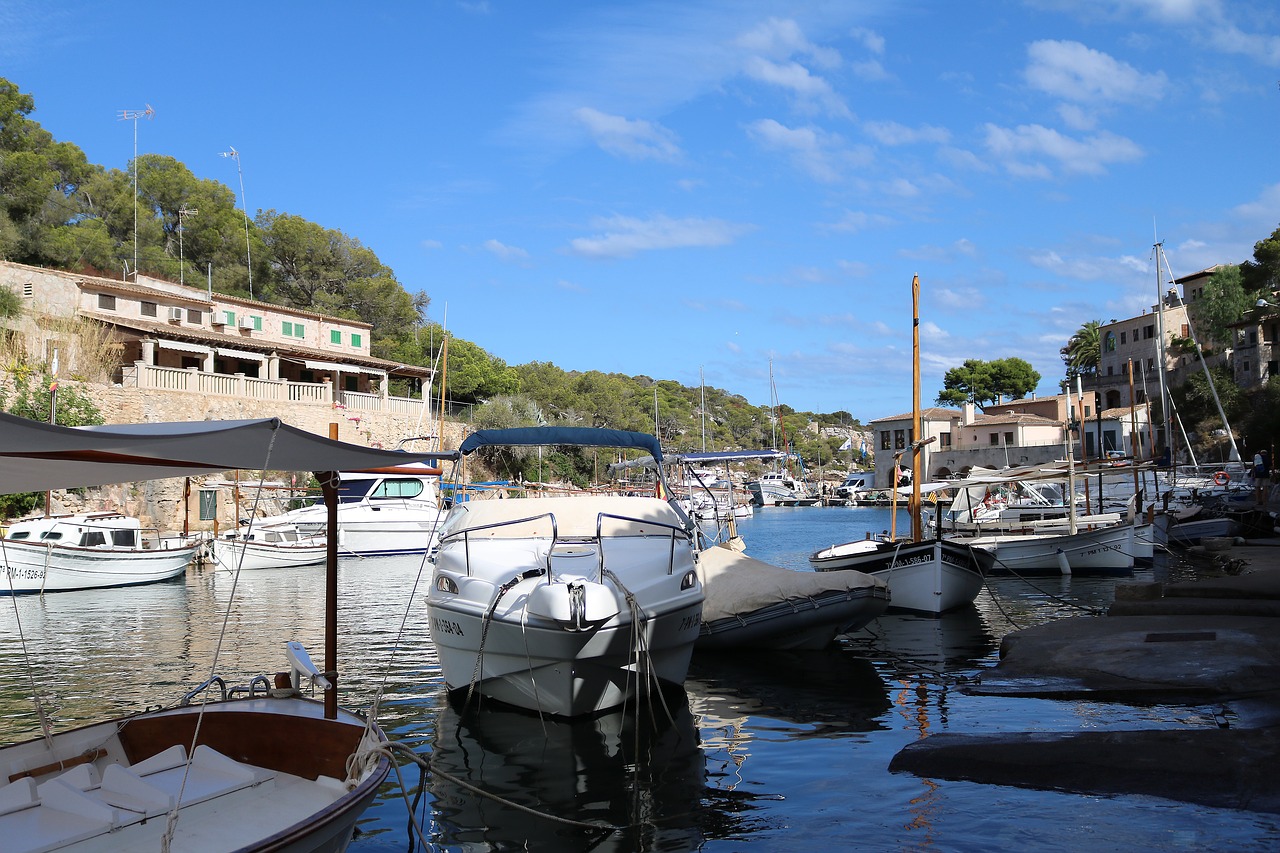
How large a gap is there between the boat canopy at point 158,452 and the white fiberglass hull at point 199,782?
1.69 m

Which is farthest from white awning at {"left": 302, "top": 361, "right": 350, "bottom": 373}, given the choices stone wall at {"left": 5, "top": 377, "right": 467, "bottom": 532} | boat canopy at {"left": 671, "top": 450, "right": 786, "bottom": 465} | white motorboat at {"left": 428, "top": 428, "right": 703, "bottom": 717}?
white motorboat at {"left": 428, "top": 428, "right": 703, "bottom": 717}

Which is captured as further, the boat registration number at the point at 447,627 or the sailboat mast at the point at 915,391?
the sailboat mast at the point at 915,391

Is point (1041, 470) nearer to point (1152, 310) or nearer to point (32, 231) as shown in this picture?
point (32, 231)

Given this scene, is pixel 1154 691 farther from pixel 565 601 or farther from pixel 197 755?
pixel 197 755

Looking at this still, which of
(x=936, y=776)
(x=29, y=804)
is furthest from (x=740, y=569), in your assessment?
(x=29, y=804)

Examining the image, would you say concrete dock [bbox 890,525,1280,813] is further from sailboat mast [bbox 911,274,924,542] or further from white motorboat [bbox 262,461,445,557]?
white motorboat [bbox 262,461,445,557]

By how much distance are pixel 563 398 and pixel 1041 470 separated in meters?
49.7

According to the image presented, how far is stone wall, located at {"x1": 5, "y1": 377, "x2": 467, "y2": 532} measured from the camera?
33281mm

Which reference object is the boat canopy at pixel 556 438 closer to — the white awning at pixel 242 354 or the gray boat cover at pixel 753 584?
the gray boat cover at pixel 753 584

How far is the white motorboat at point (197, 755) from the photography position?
5395 mm

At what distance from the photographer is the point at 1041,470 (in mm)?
26891

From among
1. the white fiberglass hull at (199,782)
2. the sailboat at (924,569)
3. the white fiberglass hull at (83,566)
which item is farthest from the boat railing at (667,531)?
the white fiberglass hull at (83,566)

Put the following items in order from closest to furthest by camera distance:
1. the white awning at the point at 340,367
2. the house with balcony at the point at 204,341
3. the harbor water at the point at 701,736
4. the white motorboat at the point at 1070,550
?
1. the harbor water at the point at 701,736
2. the white motorboat at the point at 1070,550
3. the house with balcony at the point at 204,341
4. the white awning at the point at 340,367

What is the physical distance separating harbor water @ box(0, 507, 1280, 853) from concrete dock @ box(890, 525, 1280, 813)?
0.92 feet
